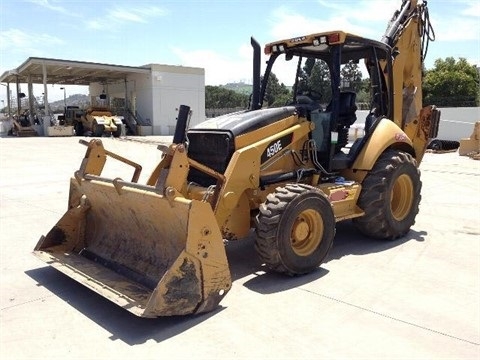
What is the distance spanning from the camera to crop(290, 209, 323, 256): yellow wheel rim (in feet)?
16.1

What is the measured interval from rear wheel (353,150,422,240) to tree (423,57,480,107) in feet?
97.9

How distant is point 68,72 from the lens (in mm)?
37156

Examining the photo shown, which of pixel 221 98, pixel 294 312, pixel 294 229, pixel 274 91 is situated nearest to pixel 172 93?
pixel 274 91

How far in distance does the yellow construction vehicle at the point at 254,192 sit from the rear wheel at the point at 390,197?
0.01m

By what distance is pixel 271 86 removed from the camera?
6.70 m

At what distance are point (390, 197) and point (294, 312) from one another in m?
Result: 2.64

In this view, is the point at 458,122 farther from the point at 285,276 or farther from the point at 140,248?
the point at 140,248

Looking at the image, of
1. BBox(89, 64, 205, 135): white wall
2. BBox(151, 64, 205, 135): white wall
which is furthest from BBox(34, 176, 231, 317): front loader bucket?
BBox(89, 64, 205, 135): white wall

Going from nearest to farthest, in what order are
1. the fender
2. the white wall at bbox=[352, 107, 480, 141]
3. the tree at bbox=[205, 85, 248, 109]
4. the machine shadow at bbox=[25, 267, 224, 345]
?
the machine shadow at bbox=[25, 267, 224, 345] → the fender → the white wall at bbox=[352, 107, 480, 141] → the tree at bbox=[205, 85, 248, 109]

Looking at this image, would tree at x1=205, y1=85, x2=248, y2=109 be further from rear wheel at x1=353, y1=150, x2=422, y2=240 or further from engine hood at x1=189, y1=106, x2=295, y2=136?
engine hood at x1=189, y1=106, x2=295, y2=136

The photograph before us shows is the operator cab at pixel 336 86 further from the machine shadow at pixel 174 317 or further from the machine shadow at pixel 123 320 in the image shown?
the machine shadow at pixel 123 320

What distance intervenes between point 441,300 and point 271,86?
368 centimetres

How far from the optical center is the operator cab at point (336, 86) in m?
5.82

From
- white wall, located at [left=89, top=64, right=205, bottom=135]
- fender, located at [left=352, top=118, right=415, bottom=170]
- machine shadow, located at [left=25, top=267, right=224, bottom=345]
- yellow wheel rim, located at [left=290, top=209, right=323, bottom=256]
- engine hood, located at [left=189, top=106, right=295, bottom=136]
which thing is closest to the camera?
machine shadow, located at [left=25, top=267, right=224, bottom=345]
